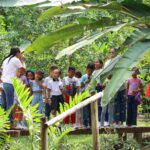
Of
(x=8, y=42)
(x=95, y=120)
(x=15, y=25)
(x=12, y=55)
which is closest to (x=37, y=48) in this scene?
(x=95, y=120)

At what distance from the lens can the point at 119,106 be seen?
8.16 m

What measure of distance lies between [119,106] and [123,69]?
20.8 feet

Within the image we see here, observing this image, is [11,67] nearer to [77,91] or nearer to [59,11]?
[77,91]

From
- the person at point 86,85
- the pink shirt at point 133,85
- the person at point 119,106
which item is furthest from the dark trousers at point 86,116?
the pink shirt at point 133,85

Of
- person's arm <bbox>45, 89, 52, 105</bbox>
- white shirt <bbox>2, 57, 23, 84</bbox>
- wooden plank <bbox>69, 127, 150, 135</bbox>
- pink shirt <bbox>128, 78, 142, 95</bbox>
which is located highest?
white shirt <bbox>2, 57, 23, 84</bbox>

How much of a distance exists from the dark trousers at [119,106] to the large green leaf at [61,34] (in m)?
5.95

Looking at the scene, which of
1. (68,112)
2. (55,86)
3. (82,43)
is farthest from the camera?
(55,86)

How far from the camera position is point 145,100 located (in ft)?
43.0

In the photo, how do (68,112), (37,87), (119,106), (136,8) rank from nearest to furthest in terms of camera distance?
1. (136,8)
2. (68,112)
3. (119,106)
4. (37,87)

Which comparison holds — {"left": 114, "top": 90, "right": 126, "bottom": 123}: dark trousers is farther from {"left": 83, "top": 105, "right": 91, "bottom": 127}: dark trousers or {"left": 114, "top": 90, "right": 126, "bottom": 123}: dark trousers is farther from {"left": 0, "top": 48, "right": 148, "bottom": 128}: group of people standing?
{"left": 83, "top": 105, "right": 91, "bottom": 127}: dark trousers

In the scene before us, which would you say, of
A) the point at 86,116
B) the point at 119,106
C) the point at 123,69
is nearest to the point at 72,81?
the point at 86,116

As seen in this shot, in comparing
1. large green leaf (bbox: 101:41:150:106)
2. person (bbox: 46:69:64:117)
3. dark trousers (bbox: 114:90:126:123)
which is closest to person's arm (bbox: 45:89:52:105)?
person (bbox: 46:69:64:117)

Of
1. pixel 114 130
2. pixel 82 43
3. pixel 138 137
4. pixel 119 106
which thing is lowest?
pixel 138 137

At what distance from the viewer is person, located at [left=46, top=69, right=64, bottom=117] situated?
8.26 m
